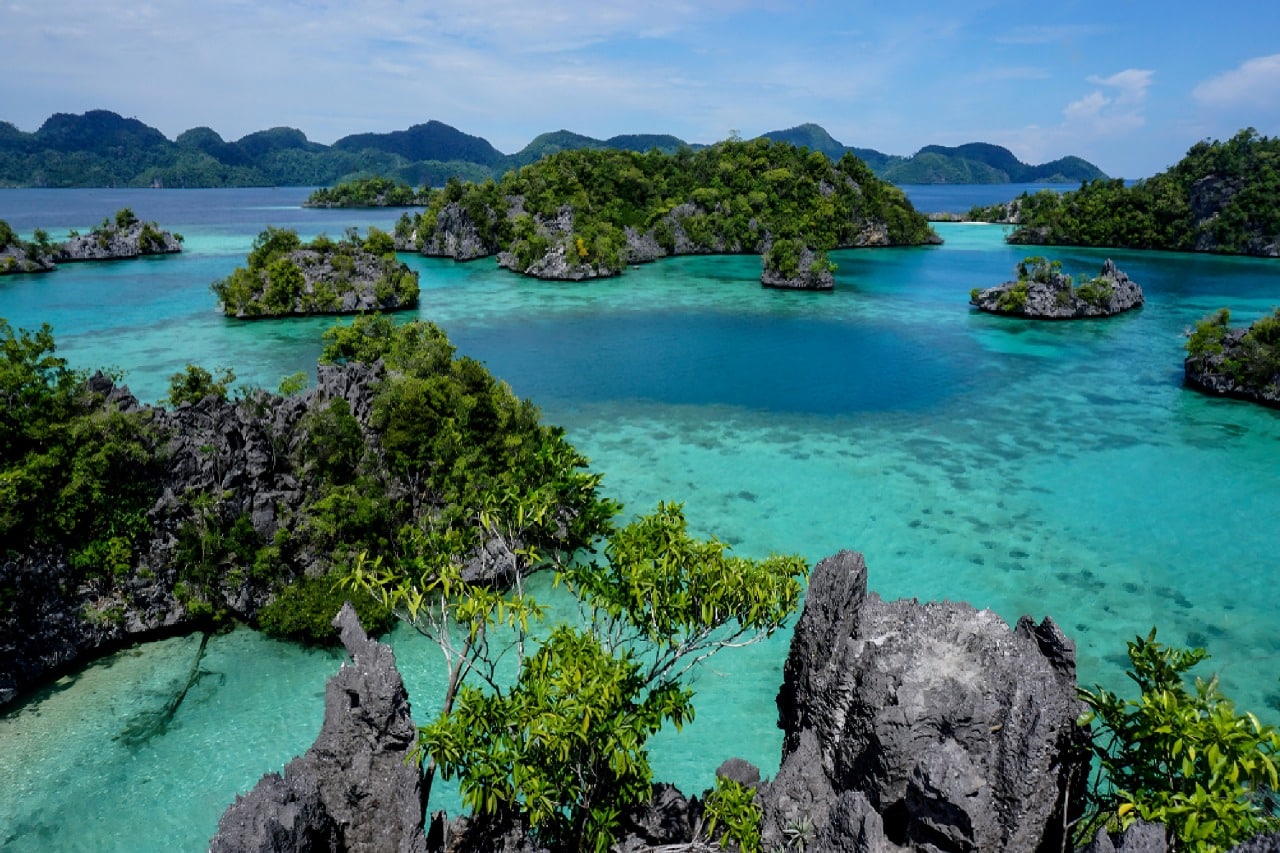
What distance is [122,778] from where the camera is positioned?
12.0 metres

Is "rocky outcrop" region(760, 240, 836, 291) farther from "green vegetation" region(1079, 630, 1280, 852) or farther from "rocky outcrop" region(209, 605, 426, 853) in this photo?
"rocky outcrop" region(209, 605, 426, 853)

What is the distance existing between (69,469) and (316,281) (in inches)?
1588


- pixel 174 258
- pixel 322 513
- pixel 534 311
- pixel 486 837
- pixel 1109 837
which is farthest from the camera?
pixel 174 258

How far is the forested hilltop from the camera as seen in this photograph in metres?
77.4

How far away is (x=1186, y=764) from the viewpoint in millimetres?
6777

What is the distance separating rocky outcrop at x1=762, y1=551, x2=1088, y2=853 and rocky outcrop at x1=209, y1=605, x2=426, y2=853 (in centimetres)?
464

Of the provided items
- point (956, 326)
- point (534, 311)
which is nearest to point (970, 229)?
point (956, 326)

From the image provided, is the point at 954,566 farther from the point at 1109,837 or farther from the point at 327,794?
the point at 327,794

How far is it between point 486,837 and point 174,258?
8675 centimetres

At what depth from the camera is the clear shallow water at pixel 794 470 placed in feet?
42.5

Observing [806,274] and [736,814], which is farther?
[806,274]

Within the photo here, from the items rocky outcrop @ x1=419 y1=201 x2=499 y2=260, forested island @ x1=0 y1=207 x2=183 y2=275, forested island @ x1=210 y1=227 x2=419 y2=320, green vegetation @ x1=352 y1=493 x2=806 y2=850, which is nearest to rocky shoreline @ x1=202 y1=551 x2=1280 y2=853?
green vegetation @ x1=352 y1=493 x2=806 y2=850

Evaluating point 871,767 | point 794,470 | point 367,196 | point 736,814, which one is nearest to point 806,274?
point 794,470

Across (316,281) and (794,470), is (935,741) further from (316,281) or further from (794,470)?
(316,281)
